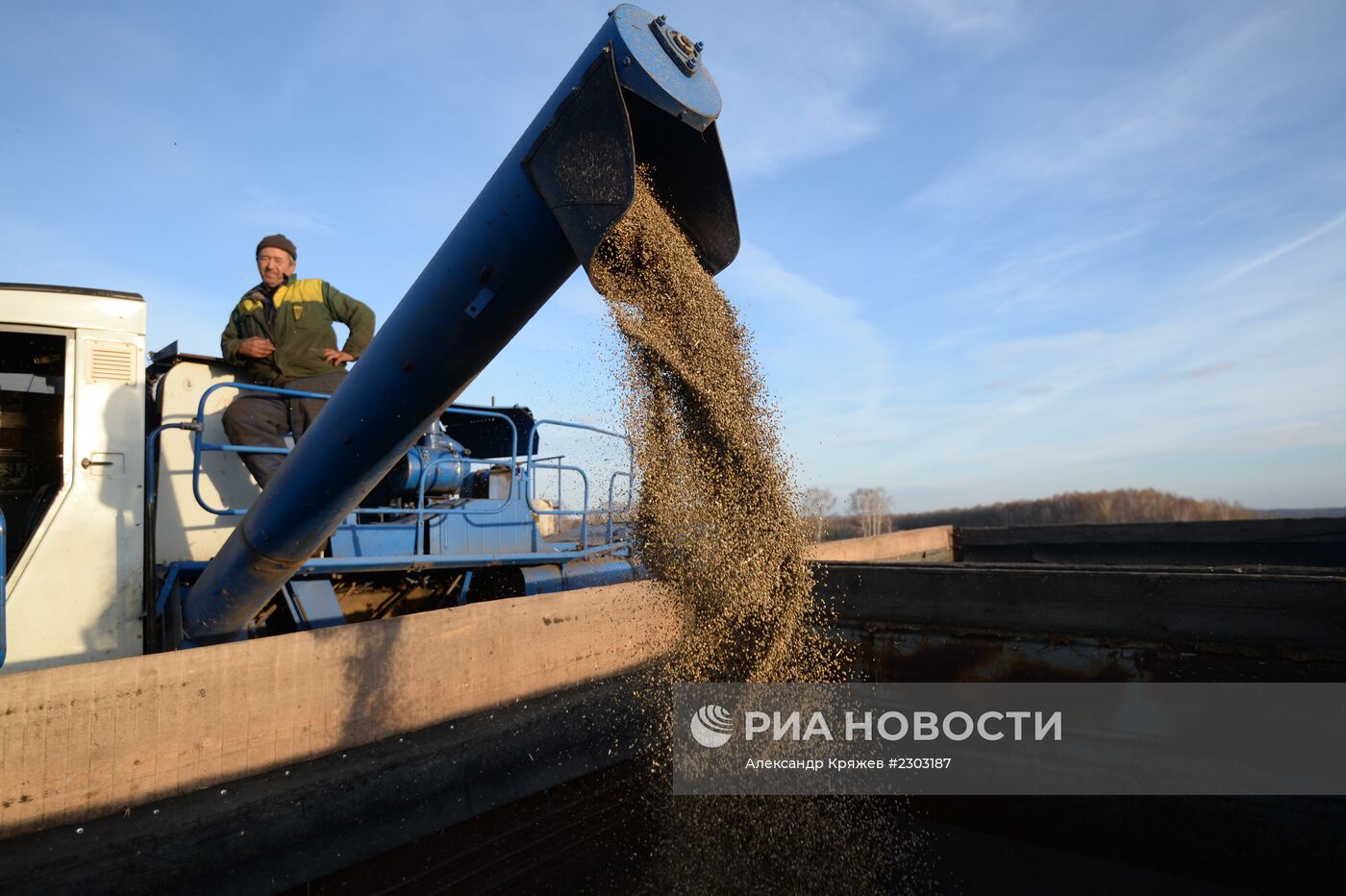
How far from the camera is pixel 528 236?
1629 mm

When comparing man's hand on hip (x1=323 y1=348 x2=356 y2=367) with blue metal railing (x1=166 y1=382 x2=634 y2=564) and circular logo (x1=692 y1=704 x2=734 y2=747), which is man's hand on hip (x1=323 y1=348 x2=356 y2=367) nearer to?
blue metal railing (x1=166 y1=382 x2=634 y2=564)

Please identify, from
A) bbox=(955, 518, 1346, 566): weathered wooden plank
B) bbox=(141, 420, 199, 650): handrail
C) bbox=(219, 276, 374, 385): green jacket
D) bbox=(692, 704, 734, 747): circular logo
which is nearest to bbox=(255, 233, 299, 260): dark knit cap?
bbox=(219, 276, 374, 385): green jacket

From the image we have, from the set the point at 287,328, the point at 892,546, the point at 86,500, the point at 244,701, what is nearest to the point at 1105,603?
the point at 244,701

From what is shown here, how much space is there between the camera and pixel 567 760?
11.5 feet

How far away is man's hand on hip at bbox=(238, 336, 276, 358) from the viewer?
3.94 metres

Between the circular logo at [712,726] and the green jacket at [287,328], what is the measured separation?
8.73 ft

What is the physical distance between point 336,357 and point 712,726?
2799 mm

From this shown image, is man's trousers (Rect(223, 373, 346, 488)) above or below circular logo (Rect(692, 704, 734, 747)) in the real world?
above

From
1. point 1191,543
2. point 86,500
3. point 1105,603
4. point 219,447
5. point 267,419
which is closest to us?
point 1105,603

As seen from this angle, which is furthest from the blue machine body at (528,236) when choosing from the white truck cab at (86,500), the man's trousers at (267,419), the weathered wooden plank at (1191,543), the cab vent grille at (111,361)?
the weathered wooden plank at (1191,543)

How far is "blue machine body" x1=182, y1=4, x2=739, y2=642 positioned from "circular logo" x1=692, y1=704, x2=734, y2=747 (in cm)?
164

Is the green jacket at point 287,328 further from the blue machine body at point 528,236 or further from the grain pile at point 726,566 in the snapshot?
the grain pile at point 726,566

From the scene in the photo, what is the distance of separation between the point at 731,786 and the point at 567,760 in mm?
873

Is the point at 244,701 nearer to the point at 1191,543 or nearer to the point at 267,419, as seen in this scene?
the point at 267,419
